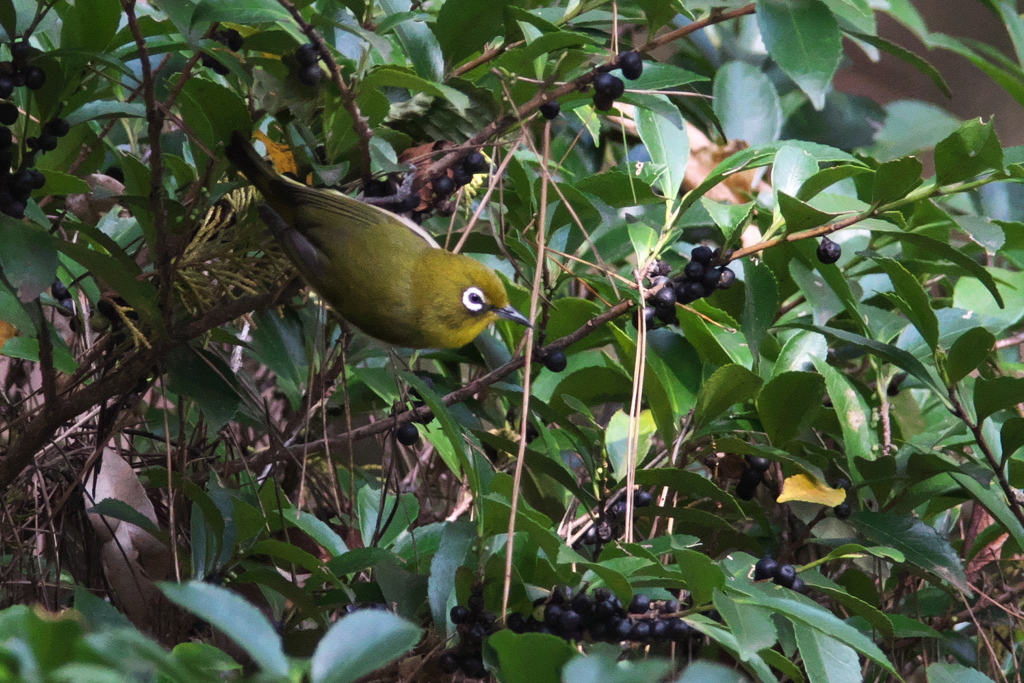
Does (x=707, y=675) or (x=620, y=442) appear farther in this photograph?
(x=620, y=442)

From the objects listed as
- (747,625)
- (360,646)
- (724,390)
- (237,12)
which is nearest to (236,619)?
(360,646)

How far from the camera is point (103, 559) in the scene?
162cm

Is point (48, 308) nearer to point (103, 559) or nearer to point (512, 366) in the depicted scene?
point (103, 559)

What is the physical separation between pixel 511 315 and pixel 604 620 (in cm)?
78

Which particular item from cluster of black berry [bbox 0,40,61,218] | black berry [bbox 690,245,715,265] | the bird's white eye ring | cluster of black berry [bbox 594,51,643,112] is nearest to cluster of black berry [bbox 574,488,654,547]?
black berry [bbox 690,245,715,265]

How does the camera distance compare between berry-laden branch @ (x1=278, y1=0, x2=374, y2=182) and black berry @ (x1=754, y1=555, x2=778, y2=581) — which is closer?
berry-laden branch @ (x1=278, y1=0, x2=374, y2=182)

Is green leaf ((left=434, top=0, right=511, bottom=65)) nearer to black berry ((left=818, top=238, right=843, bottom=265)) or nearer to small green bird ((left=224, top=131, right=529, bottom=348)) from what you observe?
small green bird ((left=224, top=131, right=529, bottom=348))

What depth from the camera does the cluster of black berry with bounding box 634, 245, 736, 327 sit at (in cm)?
154

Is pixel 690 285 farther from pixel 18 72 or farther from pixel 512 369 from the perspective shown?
pixel 18 72

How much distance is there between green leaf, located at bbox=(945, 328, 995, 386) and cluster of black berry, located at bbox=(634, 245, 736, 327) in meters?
0.42

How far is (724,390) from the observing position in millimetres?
1549

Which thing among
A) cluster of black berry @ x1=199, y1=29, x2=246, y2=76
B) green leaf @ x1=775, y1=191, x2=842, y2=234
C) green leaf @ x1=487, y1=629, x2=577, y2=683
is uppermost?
cluster of black berry @ x1=199, y1=29, x2=246, y2=76

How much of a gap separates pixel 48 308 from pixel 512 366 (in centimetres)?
118

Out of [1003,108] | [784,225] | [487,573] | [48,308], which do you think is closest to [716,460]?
[784,225]
